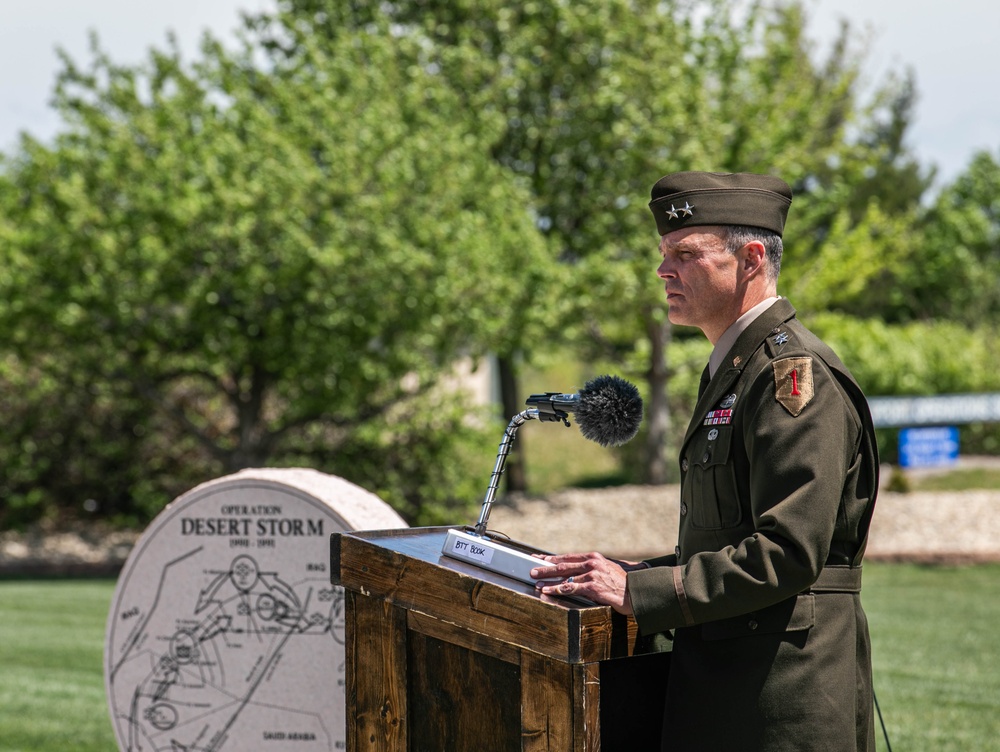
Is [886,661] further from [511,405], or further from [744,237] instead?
[511,405]

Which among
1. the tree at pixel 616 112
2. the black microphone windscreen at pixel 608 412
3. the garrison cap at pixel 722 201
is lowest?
the black microphone windscreen at pixel 608 412

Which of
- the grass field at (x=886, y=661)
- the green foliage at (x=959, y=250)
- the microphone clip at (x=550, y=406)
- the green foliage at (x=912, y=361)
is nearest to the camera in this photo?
the microphone clip at (x=550, y=406)

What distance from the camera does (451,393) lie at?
15656mm

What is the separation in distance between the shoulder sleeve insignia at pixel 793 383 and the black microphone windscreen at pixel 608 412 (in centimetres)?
39

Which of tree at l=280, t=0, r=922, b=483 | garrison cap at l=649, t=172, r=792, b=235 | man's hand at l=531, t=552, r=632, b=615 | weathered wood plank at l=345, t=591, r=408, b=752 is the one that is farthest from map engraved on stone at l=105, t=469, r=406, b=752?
tree at l=280, t=0, r=922, b=483

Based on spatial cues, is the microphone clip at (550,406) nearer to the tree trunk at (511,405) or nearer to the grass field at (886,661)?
the grass field at (886,661)

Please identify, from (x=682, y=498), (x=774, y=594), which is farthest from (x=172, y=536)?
(x=774, y=594)

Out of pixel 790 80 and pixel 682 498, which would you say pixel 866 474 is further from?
pixel 790 80

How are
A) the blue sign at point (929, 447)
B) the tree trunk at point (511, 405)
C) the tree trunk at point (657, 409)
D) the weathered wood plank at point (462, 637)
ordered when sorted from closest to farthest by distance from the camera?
1. the weathered wood plank at point (462, 637)
2. the blue sign at point (929, 447)
3. the tree trunk at point (657, 409)
4. the tree trunk at point (511, 405)

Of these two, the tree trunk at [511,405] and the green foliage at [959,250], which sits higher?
the green foliage at [959,250]

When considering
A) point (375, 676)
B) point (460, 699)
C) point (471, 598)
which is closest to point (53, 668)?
point (375, 676)

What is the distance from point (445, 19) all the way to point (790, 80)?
17.5ft

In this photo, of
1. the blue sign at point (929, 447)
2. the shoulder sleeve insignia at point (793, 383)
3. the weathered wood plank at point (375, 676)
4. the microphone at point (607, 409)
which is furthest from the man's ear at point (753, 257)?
the blue sign at point (929, 447)

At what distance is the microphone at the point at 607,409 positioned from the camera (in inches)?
110
